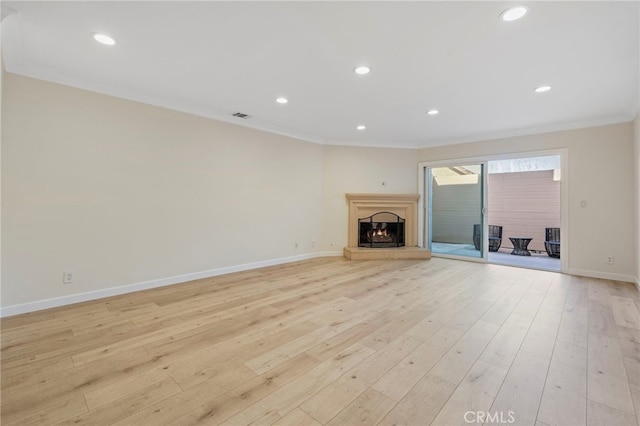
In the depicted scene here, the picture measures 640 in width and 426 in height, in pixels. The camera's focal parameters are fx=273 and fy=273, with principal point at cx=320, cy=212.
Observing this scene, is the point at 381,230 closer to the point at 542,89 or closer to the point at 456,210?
the point at 456,210

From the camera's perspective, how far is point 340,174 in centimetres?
601

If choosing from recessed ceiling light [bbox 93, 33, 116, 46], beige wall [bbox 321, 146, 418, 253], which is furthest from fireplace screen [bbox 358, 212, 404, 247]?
recessed ceiling light [bbox 93, 33, 116, 46]

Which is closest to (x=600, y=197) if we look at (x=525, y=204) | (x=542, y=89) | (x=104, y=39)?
(x=542, y=89)

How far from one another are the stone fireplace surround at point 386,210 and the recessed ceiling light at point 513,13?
4.09 meters

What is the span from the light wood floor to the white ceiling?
8.15 feet

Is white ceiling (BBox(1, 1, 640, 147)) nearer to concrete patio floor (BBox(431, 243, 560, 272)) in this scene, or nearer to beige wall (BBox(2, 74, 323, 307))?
beige wall (BBox(2, 74, 323, 307))

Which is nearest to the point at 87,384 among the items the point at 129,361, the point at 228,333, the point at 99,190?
the point at 129,361

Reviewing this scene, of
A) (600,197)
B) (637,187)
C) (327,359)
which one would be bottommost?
(327,359)

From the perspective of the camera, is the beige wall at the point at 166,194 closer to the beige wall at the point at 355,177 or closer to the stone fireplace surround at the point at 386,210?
the beige wall at the point at 355,177

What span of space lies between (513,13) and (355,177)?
4206mm

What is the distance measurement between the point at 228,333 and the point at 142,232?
6.72ft

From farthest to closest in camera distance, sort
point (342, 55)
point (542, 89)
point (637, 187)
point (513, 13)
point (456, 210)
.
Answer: point (456, 210) < point (637, 187) < point (542, 89) < point (342, 55) < point (513, 13)

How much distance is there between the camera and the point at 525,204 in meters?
7.18

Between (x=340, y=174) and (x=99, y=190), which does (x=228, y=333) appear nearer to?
(x=99, y=190)
